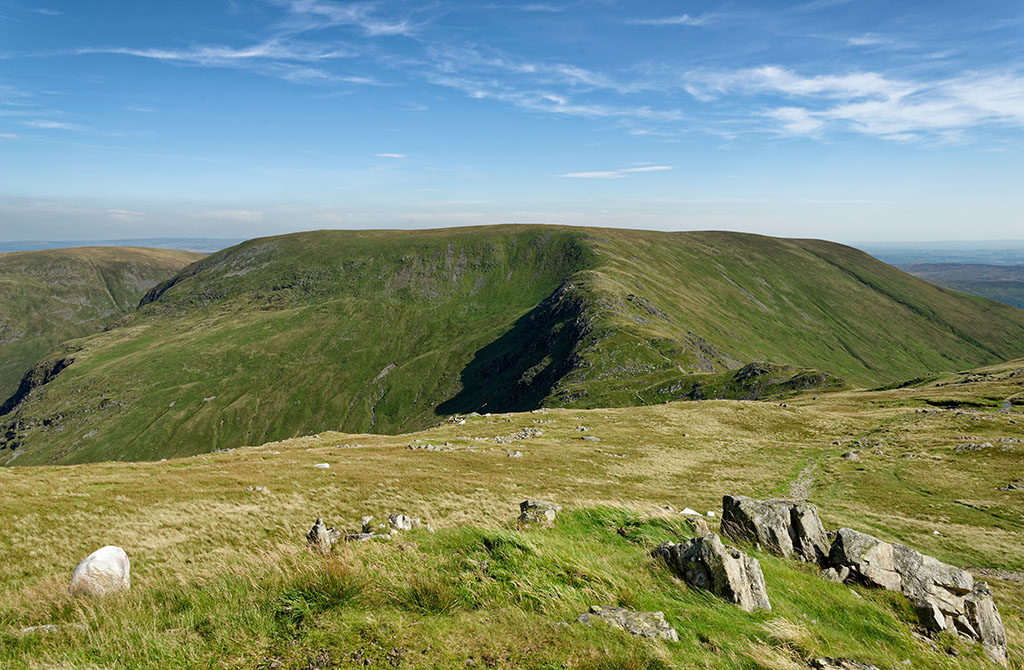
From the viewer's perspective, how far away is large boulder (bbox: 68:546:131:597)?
8.52m

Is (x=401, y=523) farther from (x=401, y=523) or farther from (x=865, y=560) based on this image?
(x=865, y=560)

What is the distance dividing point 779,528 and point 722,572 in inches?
263

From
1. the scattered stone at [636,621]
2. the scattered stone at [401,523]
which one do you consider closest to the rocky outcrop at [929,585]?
the scattered stone at [636,621]

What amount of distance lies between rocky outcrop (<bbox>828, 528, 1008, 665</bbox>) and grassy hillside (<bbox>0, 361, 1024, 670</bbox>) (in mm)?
494

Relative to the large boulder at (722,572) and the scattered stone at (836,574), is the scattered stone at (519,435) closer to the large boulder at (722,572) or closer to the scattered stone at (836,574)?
the scattered stone at (836,574)

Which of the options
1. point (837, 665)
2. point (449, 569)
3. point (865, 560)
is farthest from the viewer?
point (865, 560)

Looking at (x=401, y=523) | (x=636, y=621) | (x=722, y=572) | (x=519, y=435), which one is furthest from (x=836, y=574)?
(x=519, y=435)

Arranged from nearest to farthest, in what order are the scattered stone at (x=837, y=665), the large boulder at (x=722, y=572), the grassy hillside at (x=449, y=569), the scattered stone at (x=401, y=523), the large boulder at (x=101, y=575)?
1. the grassy hillside at (x=449, y=569)
2. the scattered stone at (x=837, y=665)
3. the large boulder at (x=101, y=575)
4. the large boulder at (x=722, y=572)
5. the scattered stone at (x=401, y=523)

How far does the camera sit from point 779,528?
1473 cm

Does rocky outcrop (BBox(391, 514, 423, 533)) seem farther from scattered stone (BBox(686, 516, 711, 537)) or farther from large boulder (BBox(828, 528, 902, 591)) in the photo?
large boulder (BBox(828, 528, 902, 591))

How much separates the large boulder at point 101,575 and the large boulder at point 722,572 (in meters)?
11.5

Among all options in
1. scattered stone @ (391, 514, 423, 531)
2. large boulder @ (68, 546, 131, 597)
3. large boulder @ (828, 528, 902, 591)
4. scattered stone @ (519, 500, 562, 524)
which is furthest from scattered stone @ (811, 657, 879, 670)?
scattered stone @ (391, 514, 423, 531)

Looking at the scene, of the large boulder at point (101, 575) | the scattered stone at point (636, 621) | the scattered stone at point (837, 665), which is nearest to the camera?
the scattered stone at point (837, 665)

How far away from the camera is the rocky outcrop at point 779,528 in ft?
47.2
